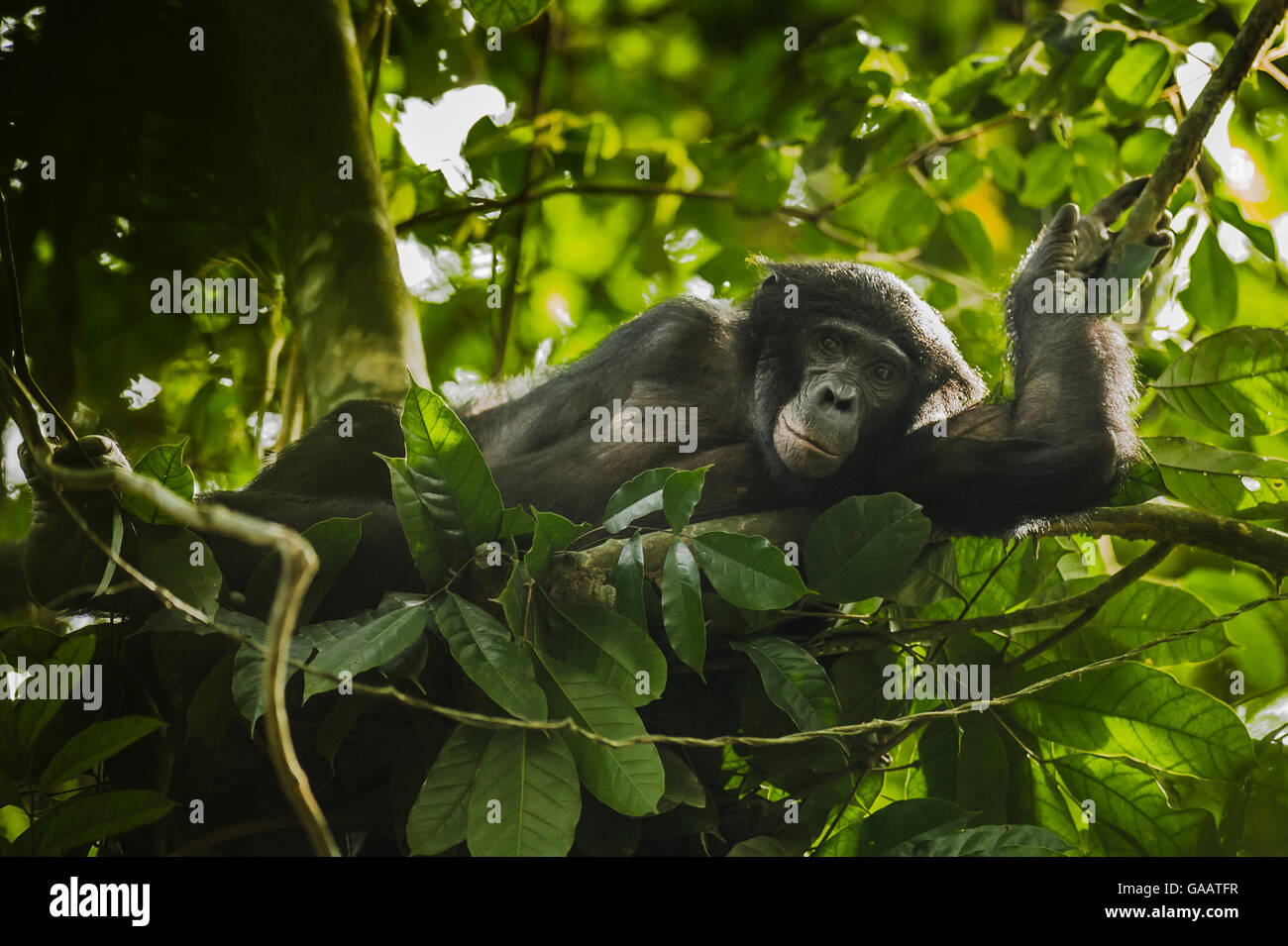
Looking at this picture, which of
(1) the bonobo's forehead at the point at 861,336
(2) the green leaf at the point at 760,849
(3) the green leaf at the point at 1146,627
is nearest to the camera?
(2) the green leaf at the point at 760,849

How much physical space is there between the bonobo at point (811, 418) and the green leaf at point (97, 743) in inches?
18.9

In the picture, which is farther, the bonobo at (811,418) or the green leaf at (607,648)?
the bonobo at (811,418)

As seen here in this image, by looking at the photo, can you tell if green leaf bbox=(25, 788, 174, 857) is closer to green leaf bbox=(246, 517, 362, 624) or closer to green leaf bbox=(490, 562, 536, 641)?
green leaf bbox=(246, 517, 362, 624)

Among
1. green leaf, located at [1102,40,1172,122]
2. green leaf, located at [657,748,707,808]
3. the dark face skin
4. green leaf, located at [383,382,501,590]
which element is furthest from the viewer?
green leaf, located at [1102,40,1172,122]

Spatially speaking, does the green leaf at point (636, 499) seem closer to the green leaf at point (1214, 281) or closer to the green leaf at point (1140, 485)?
the green leaf at point (1140, 485)

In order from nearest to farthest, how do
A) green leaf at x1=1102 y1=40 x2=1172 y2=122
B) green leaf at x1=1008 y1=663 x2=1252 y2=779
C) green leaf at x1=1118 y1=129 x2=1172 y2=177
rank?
green leaf at x1=1008 y1=663 x2=1252 y2=779 < green leaf at x1=1102 y1=40 x2=1172 y2=122 < green leaf at x1=1118 y1=129 x2=1172 y2=177

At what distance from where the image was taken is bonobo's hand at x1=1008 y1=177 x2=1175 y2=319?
10.7 ft

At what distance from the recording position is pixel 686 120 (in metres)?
6.07

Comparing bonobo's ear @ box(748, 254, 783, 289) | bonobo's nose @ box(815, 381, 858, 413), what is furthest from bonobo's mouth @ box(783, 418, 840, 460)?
bonobo's ear @ box(748, 254, 783, 289)

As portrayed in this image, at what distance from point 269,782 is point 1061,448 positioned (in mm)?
2268

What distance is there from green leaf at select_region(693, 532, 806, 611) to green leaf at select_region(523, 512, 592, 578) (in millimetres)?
278

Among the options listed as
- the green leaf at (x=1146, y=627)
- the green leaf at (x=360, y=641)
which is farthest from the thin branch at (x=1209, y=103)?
the green leaf at (x=360, y=641)

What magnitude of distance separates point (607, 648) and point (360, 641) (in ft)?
1.73

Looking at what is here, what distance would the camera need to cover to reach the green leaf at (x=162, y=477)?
8.15 feet
